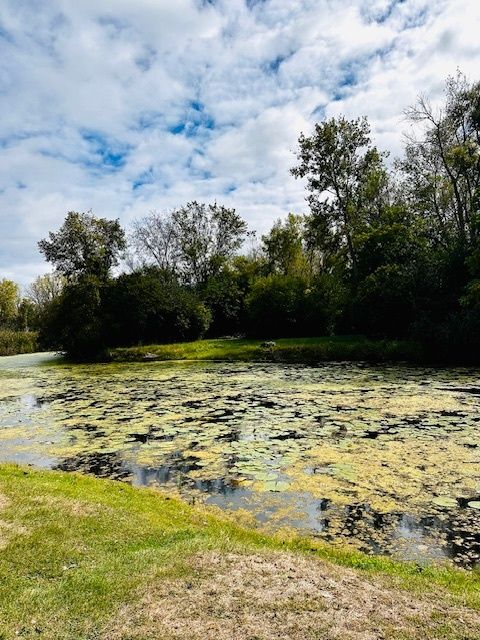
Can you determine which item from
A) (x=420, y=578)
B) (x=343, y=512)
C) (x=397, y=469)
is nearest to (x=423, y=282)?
(x=397, y=469)

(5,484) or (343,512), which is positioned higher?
(5,484)

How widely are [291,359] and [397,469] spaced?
14099 millimetres

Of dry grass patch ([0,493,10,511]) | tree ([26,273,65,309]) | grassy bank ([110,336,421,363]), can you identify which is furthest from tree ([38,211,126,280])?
tree ([26,273,65,309])

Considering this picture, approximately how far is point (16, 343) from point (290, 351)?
27.0 m

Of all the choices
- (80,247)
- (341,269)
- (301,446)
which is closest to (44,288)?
(80,247)

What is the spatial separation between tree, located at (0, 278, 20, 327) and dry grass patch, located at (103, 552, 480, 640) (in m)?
54.4

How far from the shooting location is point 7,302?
168 feet

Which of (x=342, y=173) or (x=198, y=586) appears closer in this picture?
(x=198, y=586)

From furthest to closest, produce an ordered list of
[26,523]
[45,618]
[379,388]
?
[379,388] < [26,523] < [45,618]

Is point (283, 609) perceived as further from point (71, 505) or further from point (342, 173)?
point (342, 173)

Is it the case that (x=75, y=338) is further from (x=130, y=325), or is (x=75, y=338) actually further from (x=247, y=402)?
(x=247, y=402)

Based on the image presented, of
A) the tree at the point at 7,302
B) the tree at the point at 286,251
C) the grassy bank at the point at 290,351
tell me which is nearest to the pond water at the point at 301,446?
the grassy bank at the point at 290,351

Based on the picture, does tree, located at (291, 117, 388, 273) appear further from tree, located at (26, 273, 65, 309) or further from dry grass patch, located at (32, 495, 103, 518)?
tree, located at (26, 273, 65, 309)

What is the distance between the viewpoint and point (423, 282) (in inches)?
794
